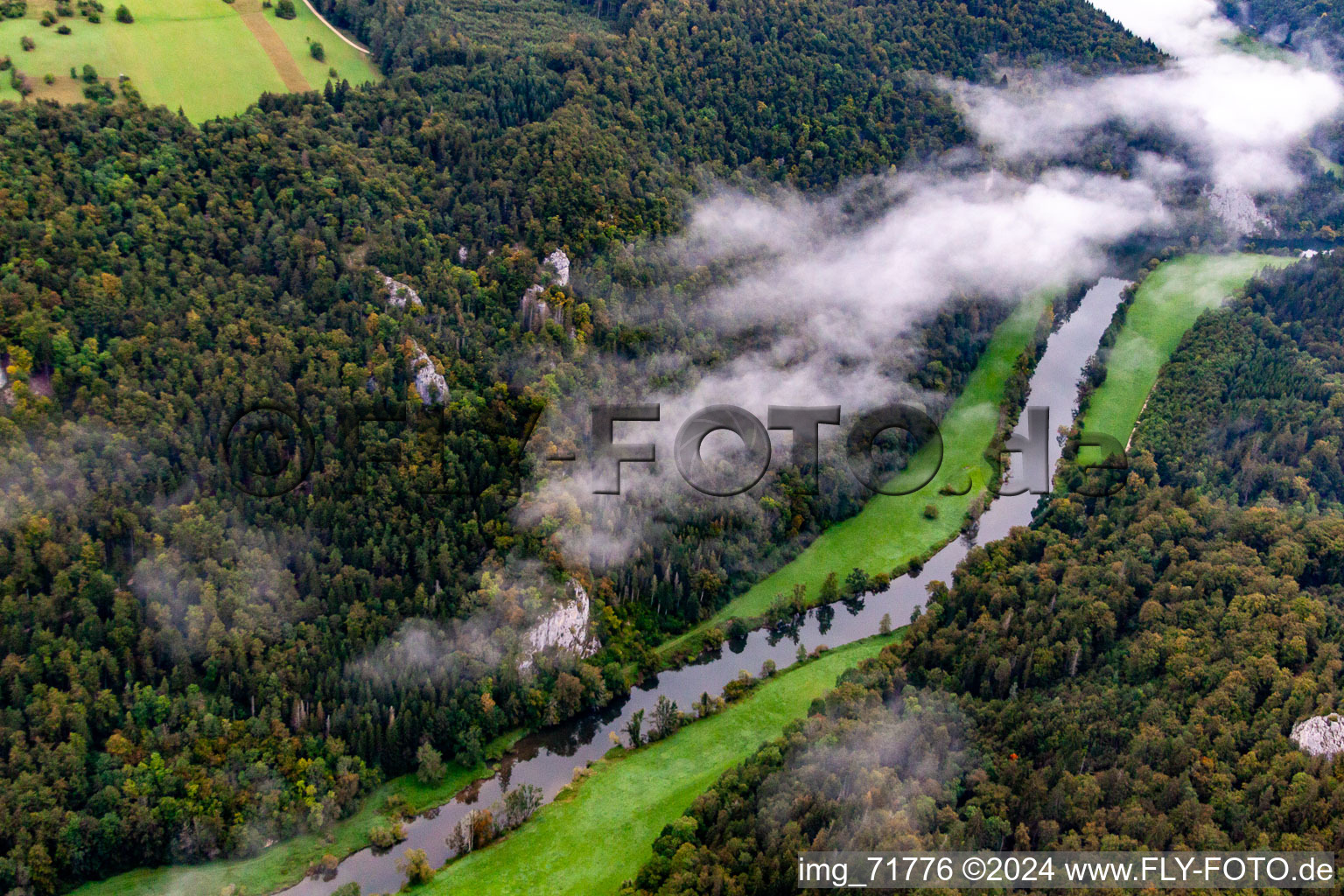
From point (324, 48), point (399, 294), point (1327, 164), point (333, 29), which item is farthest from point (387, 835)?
point (1327, 164)

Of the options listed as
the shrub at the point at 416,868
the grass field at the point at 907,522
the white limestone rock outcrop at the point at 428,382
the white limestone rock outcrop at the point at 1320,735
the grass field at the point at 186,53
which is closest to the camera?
the white limestone rock outcrop at the point at 1320,735

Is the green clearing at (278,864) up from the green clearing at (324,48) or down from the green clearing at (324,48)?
down

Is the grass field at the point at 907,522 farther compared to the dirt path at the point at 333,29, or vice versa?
the dirt path at the point at 333,29

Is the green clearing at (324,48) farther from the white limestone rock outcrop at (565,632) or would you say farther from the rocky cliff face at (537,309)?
the white limestone rock outcrop at (565,632)

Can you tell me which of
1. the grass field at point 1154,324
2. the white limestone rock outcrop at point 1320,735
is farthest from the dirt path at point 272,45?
the white limestone rock outcrop at point 1320,735

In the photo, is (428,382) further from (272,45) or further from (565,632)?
(272,45)

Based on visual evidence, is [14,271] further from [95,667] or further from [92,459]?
[95,667]
